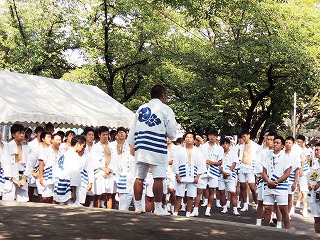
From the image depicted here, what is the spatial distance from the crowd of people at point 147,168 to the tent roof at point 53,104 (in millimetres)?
1970

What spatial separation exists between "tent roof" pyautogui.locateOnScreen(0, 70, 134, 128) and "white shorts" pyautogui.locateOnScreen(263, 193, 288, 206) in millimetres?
7668

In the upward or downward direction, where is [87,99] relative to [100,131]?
upward

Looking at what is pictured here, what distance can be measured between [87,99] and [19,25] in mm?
9220

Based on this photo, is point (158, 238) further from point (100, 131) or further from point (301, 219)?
point (301, 219)

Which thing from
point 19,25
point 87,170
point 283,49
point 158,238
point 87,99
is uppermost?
point 19,25

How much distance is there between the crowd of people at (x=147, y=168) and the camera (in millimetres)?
7984

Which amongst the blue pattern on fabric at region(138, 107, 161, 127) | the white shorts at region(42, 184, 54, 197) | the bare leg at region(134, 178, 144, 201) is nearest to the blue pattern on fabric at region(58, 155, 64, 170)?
the white shorts at region(42, 184, 54, 197)

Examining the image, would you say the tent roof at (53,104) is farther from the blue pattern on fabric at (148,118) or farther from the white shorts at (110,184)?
the blue pattern on fabric at (148,118)

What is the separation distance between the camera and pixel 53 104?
57.2 feet

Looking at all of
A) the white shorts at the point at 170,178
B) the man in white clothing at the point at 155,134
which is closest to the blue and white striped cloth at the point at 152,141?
the man in white clothing at the point at 155,134

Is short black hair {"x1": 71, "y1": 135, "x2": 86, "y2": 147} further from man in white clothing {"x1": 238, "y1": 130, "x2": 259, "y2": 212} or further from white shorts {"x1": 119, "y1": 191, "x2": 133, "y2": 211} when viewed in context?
man in white clothing {"x1": 238, "y1": 130, "x2": 259, "y2": 212}

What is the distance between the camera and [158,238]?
652 cm

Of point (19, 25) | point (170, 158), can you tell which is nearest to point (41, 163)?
point (170, 158)

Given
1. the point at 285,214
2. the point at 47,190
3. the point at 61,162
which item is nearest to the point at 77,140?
the point at 61,162
